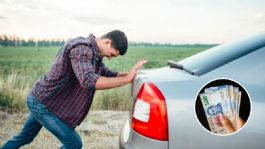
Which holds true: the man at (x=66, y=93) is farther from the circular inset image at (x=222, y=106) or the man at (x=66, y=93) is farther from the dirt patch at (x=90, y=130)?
the dirt patch at (x=90, y=130)

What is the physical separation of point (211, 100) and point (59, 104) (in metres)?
1.48

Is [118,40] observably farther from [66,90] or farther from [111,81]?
[66,90]

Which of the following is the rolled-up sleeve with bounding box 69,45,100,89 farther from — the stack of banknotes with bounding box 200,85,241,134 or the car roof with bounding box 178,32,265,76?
the stack of banknotes with bounding box 200,85,241,134

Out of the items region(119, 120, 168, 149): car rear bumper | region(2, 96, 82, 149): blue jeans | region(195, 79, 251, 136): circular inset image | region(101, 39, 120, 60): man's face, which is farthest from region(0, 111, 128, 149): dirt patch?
region(195, 79, 251, 136): circular inset image

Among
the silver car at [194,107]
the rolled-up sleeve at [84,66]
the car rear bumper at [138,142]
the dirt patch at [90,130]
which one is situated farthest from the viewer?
the dirt patch at [90,130]

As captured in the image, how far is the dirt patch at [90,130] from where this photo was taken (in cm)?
547

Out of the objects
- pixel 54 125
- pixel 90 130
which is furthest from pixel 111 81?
pixel 90 130

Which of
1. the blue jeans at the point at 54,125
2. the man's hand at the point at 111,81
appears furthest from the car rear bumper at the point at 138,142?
the blue jeans at the point at 54,125

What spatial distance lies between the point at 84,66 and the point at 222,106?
1.19m

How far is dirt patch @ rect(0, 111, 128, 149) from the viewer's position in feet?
18.0

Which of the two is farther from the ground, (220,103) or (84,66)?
(84,66)

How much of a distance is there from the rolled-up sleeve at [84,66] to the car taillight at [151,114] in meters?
0.55

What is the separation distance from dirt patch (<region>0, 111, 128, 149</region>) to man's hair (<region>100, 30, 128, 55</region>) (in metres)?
2.38

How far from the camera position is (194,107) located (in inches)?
91.6
